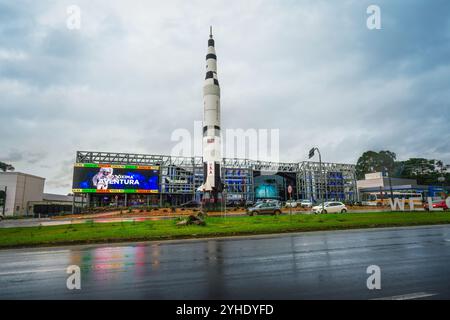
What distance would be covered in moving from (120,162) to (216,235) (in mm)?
45049

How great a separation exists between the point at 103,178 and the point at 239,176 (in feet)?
94.7

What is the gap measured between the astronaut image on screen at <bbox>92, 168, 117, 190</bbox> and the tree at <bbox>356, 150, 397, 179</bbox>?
112 meters

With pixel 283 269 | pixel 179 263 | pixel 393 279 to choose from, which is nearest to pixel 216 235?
pixel 179 263

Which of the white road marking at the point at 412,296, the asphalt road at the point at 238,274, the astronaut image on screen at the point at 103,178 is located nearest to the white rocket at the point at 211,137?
the astronaut image on screen at the point at 103,178

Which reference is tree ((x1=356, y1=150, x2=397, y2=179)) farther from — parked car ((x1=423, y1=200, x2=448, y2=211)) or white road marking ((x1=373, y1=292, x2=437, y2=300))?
white road marking ((x1=373, y1=292, x2=437, y2=300))

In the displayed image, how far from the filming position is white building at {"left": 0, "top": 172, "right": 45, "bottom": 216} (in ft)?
196

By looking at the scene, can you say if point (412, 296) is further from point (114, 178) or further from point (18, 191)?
point (18, 191)

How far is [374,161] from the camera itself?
409ft

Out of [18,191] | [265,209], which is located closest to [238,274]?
[265,209]

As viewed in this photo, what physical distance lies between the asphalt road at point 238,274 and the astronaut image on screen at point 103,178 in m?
45.0

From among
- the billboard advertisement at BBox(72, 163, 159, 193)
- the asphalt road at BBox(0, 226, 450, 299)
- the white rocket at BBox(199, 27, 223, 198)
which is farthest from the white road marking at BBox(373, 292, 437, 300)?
the billboard advertisement at BBox(72, 163, 159, 193)

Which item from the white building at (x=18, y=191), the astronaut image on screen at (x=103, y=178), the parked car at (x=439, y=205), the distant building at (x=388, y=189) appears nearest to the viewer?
the parked car at (x=439, y=205)

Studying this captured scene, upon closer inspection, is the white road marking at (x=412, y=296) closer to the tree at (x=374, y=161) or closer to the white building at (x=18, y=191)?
the white building at (x=18, y=191)

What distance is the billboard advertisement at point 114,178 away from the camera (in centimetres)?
5150
